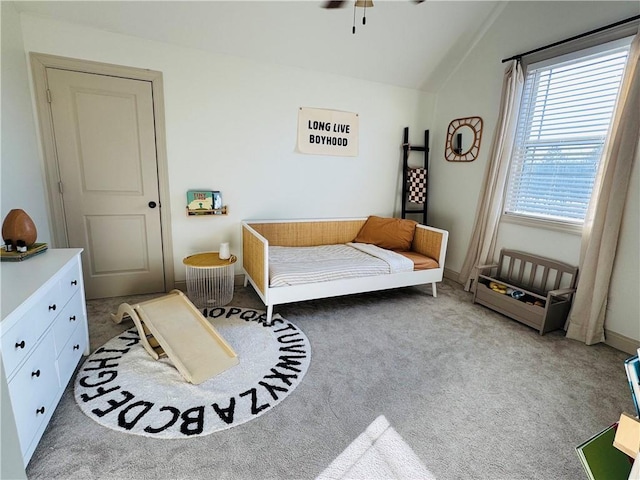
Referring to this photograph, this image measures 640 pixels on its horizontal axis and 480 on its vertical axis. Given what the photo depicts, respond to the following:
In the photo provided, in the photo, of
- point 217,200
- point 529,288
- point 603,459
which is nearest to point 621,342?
point 529,288

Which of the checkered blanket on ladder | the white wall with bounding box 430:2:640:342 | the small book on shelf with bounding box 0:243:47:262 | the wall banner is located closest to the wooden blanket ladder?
the checkered blanket on ladder

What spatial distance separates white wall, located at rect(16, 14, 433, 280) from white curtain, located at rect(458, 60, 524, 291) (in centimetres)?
104

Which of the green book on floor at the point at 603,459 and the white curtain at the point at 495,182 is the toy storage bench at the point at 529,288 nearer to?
the white curtain at the point at 495,182

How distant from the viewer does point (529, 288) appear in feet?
9.70

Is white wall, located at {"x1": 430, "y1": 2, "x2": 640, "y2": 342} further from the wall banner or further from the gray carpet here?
the wall banner

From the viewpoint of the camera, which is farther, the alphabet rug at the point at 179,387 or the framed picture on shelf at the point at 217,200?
the framed picture on shelf at the point at 217,200

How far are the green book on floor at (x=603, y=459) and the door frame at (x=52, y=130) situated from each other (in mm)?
3127

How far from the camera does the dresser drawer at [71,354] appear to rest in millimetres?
1658

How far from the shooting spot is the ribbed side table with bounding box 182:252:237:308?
284cm

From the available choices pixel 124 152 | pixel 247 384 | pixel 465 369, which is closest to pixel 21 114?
pixel 124 152

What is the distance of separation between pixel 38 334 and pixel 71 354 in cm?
49

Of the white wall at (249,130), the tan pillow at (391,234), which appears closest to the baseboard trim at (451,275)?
the tan pillow at (391,234)

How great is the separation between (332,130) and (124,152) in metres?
2.01

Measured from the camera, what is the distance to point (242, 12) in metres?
2.56
